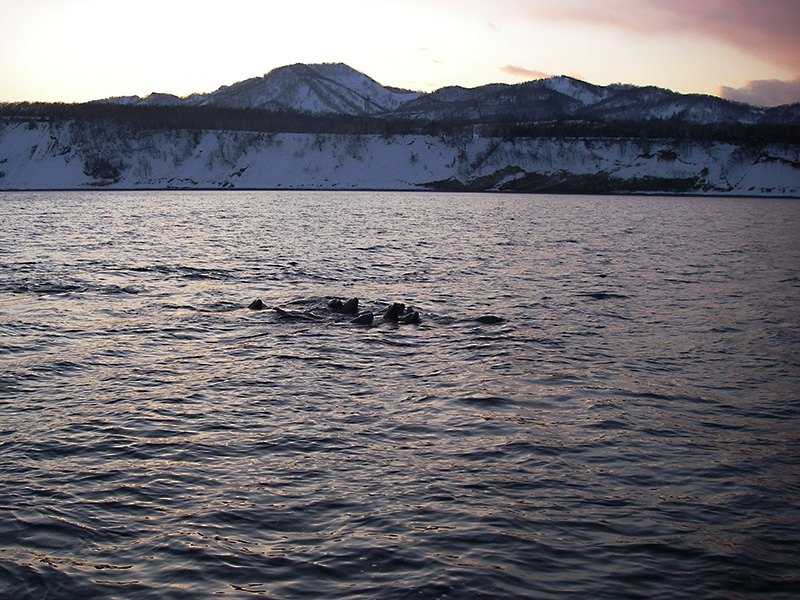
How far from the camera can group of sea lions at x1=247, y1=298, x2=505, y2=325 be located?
26562 millimetres

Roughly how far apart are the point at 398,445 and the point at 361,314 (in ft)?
46.9

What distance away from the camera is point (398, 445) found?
13.7m

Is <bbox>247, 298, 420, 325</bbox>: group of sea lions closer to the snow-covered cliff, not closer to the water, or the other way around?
the water

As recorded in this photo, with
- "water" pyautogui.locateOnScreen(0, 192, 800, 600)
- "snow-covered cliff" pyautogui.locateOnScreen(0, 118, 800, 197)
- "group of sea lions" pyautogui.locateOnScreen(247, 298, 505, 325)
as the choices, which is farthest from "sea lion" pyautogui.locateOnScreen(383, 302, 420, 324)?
"snow-covered cliff" pyautogui.locateOnScreen(0, 118, 800, 197)

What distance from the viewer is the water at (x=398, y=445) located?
9391 millimetres

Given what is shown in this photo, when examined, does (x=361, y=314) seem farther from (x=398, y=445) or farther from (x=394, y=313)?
(x=398, y=445)

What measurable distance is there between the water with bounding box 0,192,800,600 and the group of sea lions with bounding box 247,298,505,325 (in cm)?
64

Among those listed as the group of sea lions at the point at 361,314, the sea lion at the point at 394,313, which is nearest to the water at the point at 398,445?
the group of sea lions at the point at 361,314

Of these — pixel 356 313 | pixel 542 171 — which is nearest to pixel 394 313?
pixel 356 313

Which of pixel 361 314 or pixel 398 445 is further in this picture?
pixel 361 314

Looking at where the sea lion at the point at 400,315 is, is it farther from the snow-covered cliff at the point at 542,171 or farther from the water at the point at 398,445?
the snow-covered cliff at the point at 542,171

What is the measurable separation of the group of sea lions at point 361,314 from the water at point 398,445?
636 millimetres

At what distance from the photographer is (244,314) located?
1094 inches

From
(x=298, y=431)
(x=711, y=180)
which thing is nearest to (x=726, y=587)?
(x=298, y=431)
